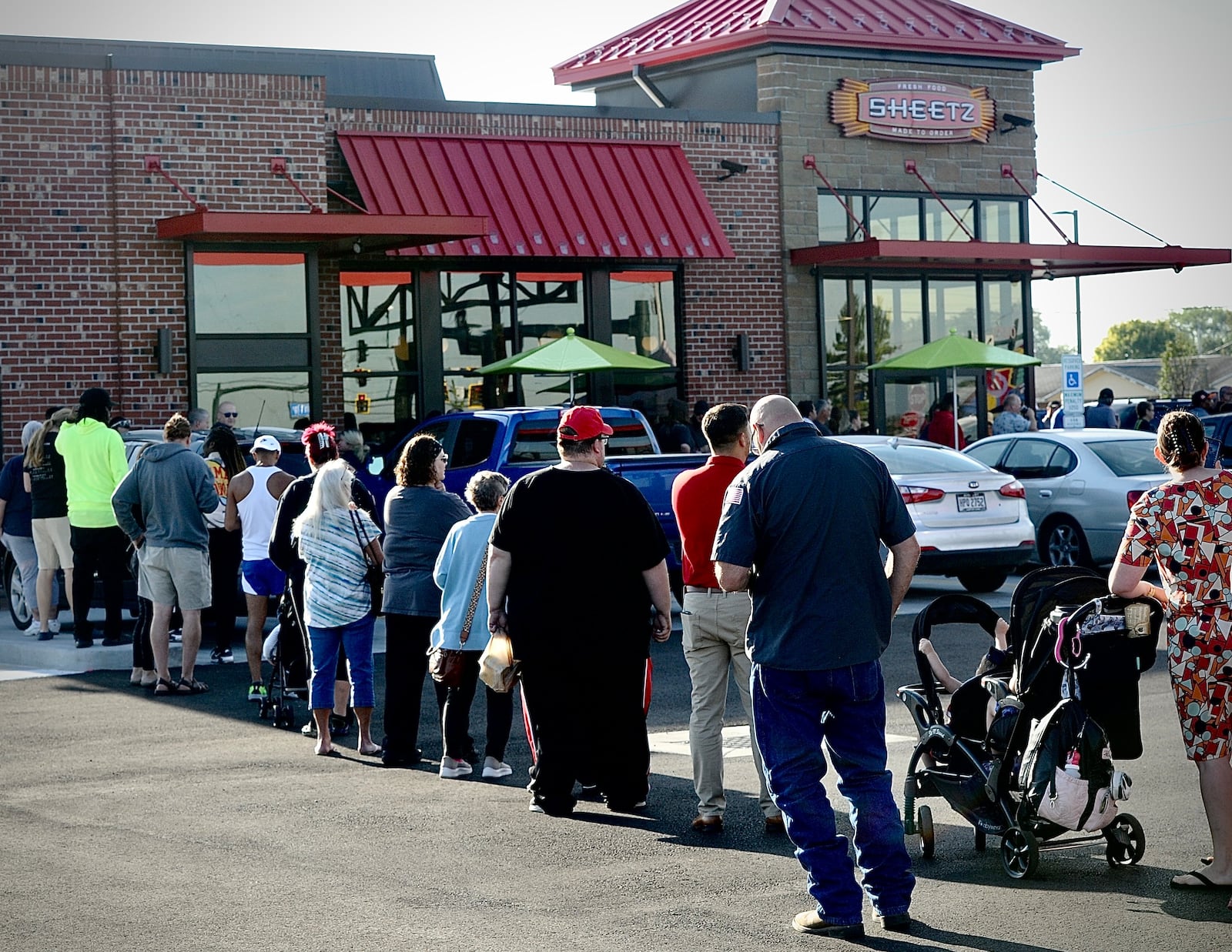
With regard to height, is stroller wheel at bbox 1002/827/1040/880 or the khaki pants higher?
the khaki pants

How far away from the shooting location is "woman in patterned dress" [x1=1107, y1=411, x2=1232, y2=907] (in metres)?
6.72

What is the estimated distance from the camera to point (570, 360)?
813 inches

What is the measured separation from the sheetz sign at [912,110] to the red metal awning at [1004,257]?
1.96 m

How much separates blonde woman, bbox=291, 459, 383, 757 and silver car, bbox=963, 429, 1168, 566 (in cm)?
987

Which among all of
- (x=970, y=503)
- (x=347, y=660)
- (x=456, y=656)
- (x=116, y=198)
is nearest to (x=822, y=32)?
(x=116, y=198)

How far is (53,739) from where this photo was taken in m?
10.5

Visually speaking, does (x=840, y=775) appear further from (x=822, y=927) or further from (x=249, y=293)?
(x=249, y=293)

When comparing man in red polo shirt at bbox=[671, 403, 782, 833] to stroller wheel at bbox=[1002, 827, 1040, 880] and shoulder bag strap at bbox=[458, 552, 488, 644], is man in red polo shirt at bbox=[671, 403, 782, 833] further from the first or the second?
shoulder bag strap at bbox=[458, 552, 488, 644]

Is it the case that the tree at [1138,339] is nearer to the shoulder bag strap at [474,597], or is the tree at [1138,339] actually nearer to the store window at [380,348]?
the store window at [380,348]

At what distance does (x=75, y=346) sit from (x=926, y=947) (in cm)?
1618

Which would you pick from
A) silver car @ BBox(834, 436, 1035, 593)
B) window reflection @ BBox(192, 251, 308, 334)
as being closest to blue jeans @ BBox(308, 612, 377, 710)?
silver car @ BBox(834, 436, 1035, 593)

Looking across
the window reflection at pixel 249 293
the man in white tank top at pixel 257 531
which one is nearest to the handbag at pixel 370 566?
the man in white tank top at pixel 257 531

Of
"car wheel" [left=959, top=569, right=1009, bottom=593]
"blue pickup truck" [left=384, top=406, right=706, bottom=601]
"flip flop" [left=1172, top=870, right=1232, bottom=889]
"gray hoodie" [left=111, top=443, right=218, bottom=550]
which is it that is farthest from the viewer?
"car wheel" [left=959, top=569, right=1009, bottom=593]

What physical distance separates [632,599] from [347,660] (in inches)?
93.6
